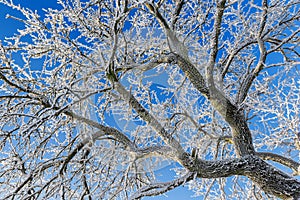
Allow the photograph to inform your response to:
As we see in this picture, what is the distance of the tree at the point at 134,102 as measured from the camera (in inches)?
164

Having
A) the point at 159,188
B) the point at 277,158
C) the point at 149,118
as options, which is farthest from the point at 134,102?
the point at 277,158

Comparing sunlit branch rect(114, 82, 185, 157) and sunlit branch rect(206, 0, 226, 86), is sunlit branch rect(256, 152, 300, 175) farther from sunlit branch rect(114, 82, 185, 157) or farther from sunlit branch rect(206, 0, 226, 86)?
sunlit branch rect(114, 82, 185, 157)

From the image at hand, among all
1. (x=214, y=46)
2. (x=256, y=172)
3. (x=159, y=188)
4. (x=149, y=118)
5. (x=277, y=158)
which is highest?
(x=214, y=46)

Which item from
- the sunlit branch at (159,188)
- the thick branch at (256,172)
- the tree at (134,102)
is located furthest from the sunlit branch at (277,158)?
the sunlit branch at (159,188)

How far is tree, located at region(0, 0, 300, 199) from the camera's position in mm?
4172

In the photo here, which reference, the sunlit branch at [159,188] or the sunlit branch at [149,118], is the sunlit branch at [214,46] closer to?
the sunlit branch at [149,118]

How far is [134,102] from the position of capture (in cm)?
446

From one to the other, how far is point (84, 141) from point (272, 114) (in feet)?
8.90

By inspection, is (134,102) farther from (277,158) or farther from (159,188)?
(277,158)

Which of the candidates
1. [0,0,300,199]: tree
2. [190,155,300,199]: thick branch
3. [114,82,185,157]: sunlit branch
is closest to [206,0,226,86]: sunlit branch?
[0,0,300,199]: tree

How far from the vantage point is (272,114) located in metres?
4.42

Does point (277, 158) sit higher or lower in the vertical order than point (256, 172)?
higher

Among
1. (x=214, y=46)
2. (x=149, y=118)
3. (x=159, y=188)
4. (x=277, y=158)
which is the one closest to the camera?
(x=159, y=188)

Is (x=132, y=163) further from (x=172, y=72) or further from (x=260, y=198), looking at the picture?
(x=260, y=198)
